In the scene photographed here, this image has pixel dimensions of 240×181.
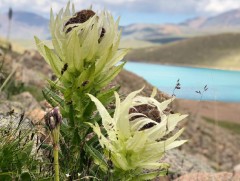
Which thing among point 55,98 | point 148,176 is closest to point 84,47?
point 55,98

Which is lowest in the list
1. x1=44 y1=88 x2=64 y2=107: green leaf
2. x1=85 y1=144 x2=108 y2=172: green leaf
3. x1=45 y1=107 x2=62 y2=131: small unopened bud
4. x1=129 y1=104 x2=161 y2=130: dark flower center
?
x1=85 y1=144 x2=108 y2=172: green leaf

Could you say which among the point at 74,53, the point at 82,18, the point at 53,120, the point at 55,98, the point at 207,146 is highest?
the point at 207,146

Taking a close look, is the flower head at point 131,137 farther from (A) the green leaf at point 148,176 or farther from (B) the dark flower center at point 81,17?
(B) the dark flower center at point 81,17

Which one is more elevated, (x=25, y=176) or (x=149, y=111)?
(x=149, y=111)

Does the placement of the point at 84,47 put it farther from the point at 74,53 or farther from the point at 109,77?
the point at 109,77

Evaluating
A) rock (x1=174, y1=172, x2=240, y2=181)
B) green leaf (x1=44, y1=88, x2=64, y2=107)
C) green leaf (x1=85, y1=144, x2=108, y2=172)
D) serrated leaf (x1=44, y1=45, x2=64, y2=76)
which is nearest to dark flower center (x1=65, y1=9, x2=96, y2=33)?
serrated leaf (x1=44, y1=45, x2=64, y2=76)

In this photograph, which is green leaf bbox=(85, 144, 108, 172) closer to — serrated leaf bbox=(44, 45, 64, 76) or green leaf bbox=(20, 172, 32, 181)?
green leaf bbox=(20, 172, 32, 181)

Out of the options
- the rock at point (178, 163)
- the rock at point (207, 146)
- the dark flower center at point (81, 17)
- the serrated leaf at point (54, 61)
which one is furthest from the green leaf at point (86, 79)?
the rock at point (207, 146)

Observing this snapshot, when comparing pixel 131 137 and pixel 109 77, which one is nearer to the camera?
pixel 131 137

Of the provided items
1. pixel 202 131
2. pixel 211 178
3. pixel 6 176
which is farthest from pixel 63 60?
pixel 202 131

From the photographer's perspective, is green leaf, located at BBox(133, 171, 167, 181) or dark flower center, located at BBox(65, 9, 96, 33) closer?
green leaf, located at BBox(133, 171, 167, 181)

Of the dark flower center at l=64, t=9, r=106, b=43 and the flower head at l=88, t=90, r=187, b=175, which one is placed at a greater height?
the dark flower center at l=64, t=9, r=106, b=43
